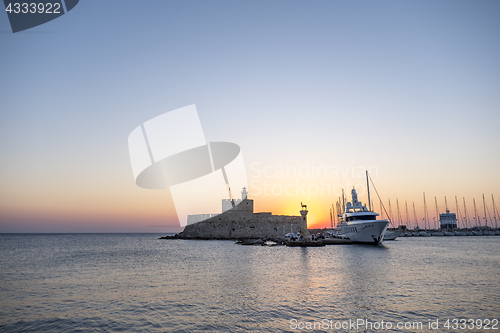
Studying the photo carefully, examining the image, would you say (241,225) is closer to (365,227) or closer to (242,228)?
(242,228)

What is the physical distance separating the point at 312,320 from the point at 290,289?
5987 mm

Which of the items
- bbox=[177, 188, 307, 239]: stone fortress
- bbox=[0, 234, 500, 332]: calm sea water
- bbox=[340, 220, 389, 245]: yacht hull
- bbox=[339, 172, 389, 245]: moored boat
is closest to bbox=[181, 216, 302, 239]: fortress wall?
bbox=[177, 188, 307, 239]: stone fortress

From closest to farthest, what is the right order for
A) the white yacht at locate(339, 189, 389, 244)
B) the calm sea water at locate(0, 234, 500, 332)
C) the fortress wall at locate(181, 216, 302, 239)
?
the calm sea water at locate(0, 234, 500, 332) < the white yacht at locate(339, 189, 389, 244) < the fortress wall at locate(181, 216, 302, 239)

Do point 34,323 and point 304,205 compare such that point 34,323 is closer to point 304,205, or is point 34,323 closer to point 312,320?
point 312,320

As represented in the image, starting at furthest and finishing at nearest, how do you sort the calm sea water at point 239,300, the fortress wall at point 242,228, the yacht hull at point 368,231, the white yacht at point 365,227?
the fortress wall at point 242,228
the white yacht at point 365,227
the yacht hull at point 368,231
the calm sea water at point 239,300

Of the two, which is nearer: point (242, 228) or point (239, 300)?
point (239, 300)

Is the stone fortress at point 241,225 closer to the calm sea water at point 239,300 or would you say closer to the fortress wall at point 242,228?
the fortress wall at point 242,228

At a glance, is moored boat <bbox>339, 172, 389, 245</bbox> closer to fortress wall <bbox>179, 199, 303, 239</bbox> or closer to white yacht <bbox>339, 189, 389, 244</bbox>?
white yacht <bbox>339, 189, 389, 244</bbox>

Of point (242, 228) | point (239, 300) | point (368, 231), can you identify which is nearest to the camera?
point (239, 300)

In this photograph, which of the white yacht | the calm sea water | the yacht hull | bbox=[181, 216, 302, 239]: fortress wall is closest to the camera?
the calm sea water

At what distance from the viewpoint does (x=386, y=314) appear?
506 inches

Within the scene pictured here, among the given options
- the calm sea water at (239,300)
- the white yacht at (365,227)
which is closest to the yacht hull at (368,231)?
the white yacht at (365,227)

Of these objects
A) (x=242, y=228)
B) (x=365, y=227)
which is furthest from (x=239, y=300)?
(x=242, y=228)

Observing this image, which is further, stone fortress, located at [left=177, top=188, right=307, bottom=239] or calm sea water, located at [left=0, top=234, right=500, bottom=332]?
stone fortress, located at [left=177, top=188, right=307, bottom=239]
